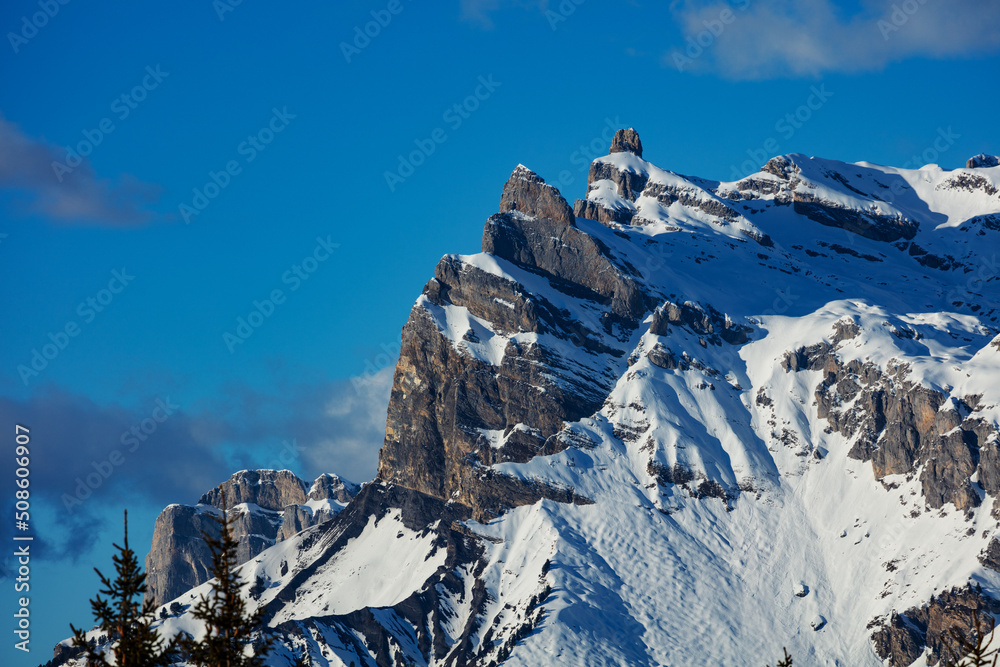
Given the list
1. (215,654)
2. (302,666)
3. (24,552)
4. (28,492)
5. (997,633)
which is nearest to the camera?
(215,654)

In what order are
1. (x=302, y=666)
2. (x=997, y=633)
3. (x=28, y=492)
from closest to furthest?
1. (x=302, y=666)
2. (x=28, y=492)
3. (x=997, y=633)

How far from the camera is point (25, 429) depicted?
3014 inches

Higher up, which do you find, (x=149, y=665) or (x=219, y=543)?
(x=219, y=543)

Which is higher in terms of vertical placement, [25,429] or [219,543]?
[25,429]

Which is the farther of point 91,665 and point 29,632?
point 29,632

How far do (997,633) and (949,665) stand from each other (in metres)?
172

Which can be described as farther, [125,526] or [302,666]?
[302,666]

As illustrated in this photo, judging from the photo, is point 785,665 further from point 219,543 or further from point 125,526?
point 125,526

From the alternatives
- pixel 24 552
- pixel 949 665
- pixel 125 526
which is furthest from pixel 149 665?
pixel 24 552

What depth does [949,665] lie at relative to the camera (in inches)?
1663

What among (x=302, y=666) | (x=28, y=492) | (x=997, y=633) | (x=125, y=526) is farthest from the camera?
(x=997, y=633)

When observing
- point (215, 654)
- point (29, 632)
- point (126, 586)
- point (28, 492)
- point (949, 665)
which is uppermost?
point (28, 492)

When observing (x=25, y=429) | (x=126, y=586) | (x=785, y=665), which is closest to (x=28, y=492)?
(x=25, y=429)

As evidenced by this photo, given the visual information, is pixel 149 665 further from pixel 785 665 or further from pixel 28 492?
pixel 28 492
